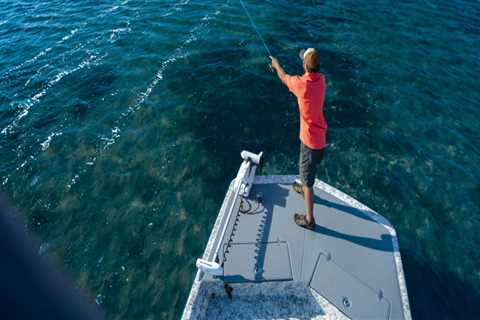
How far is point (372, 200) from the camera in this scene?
11773mm

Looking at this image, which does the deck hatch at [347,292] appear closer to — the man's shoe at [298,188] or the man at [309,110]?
the man at [309,110]

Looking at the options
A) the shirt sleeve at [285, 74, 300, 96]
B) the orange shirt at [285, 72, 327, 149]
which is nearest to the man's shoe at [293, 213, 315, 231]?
the orange shirt at [285, 72, 327, 149]

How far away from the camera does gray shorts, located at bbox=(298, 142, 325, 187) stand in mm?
8195

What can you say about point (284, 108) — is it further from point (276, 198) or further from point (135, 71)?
point (135, 71)

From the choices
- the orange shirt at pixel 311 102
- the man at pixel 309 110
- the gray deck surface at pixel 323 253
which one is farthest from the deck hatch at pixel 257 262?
the orange shirt at pixel 311 102

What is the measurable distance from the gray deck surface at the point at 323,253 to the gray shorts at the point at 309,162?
1.55m

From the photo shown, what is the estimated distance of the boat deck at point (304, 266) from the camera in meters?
8.00

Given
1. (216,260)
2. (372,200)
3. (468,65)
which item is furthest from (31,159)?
(468,65)

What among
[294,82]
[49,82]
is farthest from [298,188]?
[49,82]

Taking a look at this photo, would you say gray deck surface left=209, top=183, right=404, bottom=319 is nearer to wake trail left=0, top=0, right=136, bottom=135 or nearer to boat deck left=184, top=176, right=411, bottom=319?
boat deck left=184, top=176, right=411, bottom=319

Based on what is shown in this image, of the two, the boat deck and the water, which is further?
the water

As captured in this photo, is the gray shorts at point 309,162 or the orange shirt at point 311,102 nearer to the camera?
the orange shirt at point 311,102

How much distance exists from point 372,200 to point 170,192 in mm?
7283

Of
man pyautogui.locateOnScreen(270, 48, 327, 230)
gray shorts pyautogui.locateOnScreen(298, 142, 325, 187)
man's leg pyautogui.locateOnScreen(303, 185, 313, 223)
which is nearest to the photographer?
man pyautogui.locateOnScreen(270, 48, 327, 230)
